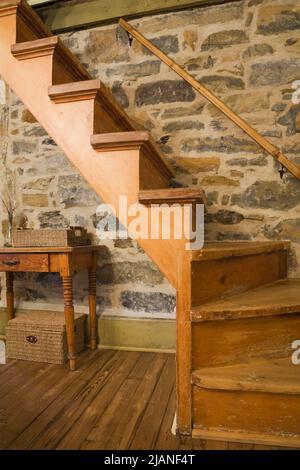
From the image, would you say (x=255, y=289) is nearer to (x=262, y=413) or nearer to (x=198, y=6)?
(x=262, y=413)

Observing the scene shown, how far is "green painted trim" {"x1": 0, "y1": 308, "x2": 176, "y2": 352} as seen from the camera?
2225 mm

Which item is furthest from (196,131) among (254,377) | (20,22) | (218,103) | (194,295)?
(254,377)

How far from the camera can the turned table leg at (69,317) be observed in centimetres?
196

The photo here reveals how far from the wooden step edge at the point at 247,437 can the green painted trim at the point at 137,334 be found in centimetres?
97

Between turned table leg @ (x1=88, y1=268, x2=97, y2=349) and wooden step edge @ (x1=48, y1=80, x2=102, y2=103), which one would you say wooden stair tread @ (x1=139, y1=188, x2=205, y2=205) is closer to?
wooden step edge @ (x1=48, y1=80, x2=102, y2=103)

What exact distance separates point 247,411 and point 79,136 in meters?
1.32

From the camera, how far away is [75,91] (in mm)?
1312

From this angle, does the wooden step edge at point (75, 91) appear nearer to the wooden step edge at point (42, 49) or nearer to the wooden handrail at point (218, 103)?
the wooden step edge at point (42, 49)

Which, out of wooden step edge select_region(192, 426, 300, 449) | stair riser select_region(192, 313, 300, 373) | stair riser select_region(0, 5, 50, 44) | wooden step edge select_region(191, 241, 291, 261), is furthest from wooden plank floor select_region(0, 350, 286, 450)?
stair riser select_region(0, 5, 50, 44)

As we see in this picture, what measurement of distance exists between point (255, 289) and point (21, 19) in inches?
69.7

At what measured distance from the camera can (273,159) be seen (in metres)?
2.08

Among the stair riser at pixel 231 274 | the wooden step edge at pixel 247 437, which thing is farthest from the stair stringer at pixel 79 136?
the wooden step edge at pixel 247 437

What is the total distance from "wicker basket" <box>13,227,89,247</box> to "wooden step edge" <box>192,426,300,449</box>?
1304mm
